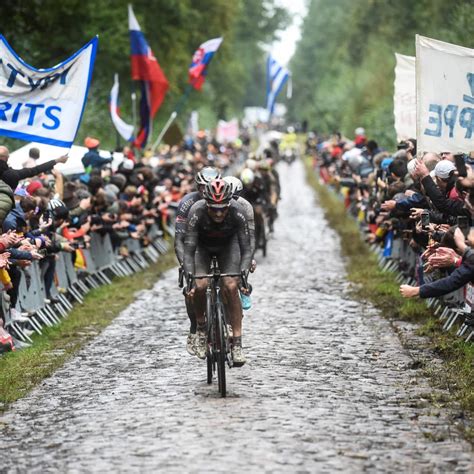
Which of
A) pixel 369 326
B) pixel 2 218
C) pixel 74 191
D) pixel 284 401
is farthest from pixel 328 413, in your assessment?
pixel 74 191

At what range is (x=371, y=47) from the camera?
7169cm

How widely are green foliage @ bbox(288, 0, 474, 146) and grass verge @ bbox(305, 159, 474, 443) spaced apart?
32.7ft

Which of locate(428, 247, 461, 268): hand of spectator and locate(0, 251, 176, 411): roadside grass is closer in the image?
locate(428, 247, 461, 268): hand of spectator

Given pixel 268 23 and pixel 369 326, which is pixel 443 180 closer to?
pixel 369 326

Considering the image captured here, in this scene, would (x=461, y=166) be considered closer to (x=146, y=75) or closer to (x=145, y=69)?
(x=146, y=75)

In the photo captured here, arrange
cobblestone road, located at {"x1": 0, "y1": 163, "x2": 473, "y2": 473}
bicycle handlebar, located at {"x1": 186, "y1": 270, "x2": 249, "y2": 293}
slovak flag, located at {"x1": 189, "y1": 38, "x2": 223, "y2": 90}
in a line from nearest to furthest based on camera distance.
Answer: cobblestone road, located at {"x1": 0, "y1": 163, "x2": 473, "y2": 473} < bicycle handlebar, located at {"x1": 186, "y1": 270, "x2": 249, "y2": 293} < slovak flag, located at {"x1": 189, "y1": 38, "x2": 223, "y2": 90}

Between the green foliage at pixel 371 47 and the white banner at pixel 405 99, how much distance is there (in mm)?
12413

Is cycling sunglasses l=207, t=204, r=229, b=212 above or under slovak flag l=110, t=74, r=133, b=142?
under

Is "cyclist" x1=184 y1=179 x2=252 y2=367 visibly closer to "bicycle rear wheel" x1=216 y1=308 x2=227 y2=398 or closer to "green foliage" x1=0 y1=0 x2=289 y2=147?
"bicycle rear wheel" x1=216 y1=308 x2=227 y2=398

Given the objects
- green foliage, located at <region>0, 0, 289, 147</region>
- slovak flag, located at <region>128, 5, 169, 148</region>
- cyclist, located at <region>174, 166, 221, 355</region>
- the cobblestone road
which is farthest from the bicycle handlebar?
green foliage, located at <region>0, 0, 289, 147</region>

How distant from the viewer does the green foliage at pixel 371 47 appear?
4300 cm

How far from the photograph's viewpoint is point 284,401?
10680 mm

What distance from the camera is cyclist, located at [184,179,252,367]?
11289 millimetres

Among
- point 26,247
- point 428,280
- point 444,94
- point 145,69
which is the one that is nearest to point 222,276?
point 26,247
